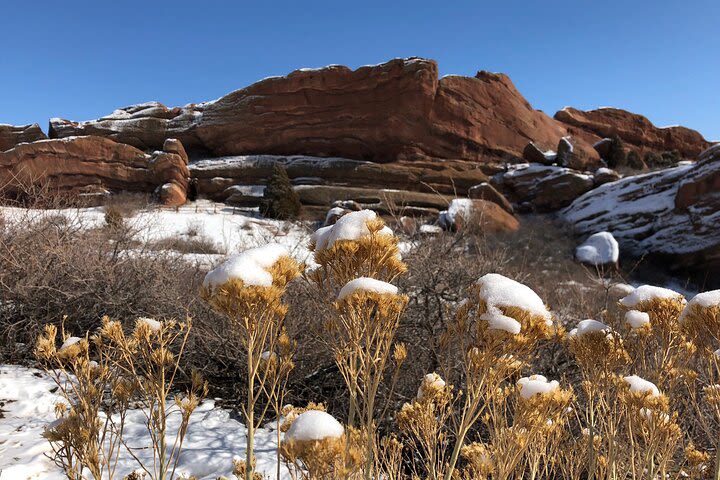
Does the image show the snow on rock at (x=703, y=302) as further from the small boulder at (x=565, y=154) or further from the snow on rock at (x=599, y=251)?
the small boulder at (x=565, y=154)

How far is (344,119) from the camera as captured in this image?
31.1 meters

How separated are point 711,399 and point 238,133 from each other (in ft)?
Answer: 106

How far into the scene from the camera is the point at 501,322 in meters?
1.19

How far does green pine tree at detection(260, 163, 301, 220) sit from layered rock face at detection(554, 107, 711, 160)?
32.5 meters

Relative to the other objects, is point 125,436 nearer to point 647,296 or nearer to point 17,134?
point 647,296

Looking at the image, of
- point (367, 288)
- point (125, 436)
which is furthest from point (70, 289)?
point (367, 288)

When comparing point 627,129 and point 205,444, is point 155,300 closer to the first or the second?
point 205,444

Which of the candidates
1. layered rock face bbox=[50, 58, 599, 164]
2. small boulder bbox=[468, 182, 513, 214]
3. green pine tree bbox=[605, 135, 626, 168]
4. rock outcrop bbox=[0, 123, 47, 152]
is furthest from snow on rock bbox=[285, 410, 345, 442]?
green pine tree bbox=[605, 135, 626, 168]

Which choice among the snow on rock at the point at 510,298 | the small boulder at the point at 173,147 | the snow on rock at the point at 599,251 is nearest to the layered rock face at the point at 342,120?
the small boulder at the point at 173,147

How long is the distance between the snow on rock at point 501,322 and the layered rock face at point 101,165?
2596cm

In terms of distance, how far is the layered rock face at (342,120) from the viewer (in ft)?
101

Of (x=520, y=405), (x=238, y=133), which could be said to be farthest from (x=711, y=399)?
(x=238, y=133)

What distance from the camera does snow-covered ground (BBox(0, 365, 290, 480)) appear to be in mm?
2972

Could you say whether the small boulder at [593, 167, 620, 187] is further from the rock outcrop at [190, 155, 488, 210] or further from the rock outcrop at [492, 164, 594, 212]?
the rock outcrop at [190, 155, 488, 210]
